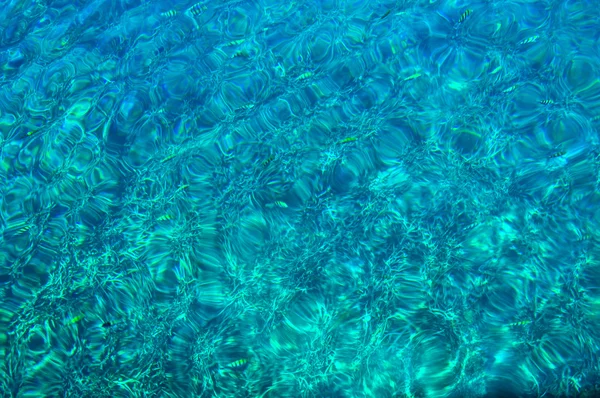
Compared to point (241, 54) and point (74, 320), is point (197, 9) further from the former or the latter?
point (74, 320)

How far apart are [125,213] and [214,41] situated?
2121mm

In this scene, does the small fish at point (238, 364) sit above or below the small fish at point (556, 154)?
below

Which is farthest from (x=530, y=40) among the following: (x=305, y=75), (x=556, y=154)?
(x=305, y=75)

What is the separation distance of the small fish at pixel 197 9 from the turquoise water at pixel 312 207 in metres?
0.30

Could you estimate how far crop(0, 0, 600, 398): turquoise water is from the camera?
8.83ft

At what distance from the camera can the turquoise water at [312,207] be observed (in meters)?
2.69

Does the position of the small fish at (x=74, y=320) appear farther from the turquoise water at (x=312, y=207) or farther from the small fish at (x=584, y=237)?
the small fish at (x=584, y=237)

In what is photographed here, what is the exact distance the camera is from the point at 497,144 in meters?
3.33

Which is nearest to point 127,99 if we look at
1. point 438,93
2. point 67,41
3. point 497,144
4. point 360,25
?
point 67,41

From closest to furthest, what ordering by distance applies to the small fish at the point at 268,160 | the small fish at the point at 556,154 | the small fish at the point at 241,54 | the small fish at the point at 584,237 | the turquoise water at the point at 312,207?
the turquoise water at the point at 312,207, the small fish at the point at 584,237, the small fish at the point at 556,154, the small fish at the point at 268,160, the small fish at the point at 241,54

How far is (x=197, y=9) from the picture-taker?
4711 millimetres

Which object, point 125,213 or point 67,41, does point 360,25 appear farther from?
point 67,41

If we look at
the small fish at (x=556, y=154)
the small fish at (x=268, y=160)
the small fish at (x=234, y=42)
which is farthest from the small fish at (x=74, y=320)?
the small fish at (x=556, y=154)

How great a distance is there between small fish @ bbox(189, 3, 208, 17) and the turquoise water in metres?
0.30
